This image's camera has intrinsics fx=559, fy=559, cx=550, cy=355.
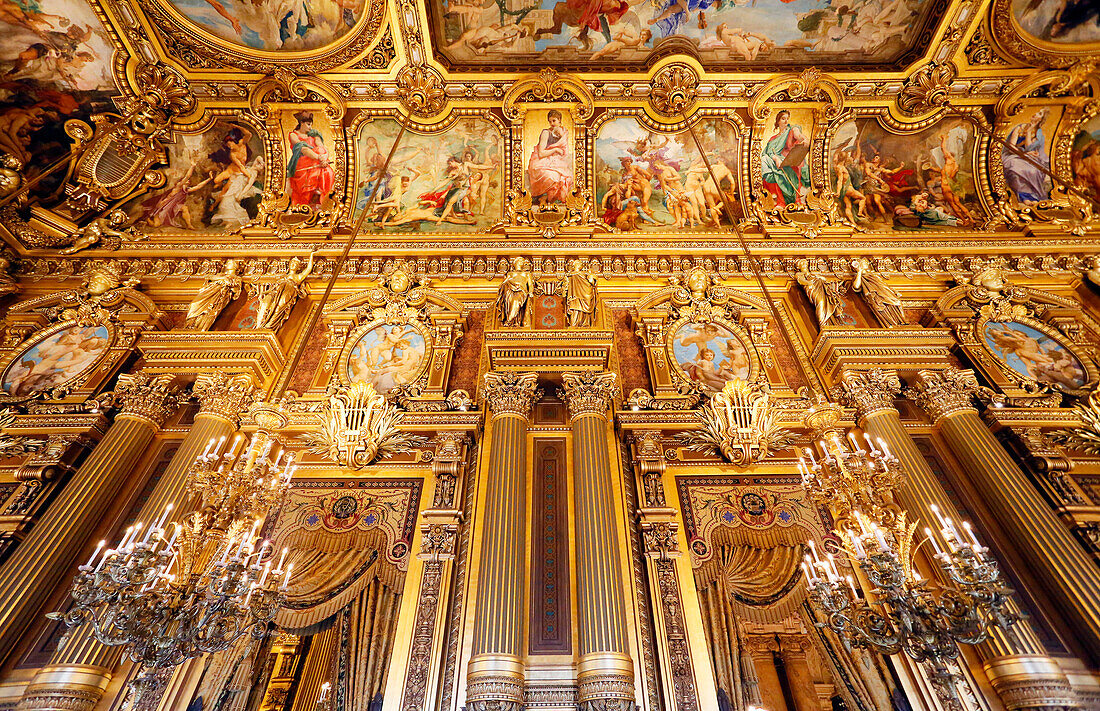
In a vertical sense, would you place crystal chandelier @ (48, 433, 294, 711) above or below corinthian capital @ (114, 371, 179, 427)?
below

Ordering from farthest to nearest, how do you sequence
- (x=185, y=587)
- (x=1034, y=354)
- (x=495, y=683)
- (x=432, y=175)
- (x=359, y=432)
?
(x=432, y=175) < (x=1034, y=354) < (x=359, y=432) < (x=495, y=683) < (x=185, y=587)

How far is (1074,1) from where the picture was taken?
9.24m

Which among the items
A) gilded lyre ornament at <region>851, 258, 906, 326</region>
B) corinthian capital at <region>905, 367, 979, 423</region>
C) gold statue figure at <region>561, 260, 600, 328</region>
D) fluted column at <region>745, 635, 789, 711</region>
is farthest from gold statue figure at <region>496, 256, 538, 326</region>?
fluted column at <region>745, 635, 789, 711</region>

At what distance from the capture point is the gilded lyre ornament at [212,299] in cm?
826

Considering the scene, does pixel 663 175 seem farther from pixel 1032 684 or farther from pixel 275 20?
pixel 1032 684

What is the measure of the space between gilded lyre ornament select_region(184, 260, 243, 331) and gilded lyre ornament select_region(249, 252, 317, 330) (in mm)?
286

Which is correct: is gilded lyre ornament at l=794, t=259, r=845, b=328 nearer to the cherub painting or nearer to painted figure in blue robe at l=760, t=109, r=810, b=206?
painted figure in blue robe at l=760, t=109, r=810, b=206

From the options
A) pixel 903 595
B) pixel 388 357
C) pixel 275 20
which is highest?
pixel 275 20

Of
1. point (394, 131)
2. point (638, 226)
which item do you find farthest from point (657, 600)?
point (394, 131)

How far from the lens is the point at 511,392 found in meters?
7.41

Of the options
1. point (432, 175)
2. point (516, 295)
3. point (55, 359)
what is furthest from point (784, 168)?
point (55, 359)

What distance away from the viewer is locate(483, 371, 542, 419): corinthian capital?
23.9 feet

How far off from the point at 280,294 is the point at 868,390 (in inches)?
343

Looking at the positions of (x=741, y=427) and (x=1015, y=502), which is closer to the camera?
(x=1015, y=502)
